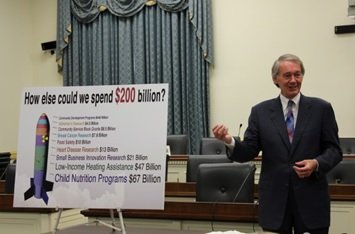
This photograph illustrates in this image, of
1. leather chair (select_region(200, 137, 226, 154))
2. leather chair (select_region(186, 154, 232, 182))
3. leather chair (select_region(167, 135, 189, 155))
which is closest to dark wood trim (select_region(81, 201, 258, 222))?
leather chair (select_region(186, 154, 232, 182))

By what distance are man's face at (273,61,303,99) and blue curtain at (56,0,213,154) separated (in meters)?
4.83

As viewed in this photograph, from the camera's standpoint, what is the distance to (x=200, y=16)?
718 centimetres

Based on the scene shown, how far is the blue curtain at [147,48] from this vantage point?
7246 millimetres

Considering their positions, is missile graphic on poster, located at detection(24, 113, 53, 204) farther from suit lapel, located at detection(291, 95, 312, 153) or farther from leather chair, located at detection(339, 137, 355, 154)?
leather chair, located at detection(339, 137, 355, 154)

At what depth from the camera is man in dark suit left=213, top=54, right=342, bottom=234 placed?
7.59ft

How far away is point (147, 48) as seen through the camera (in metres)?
7.51

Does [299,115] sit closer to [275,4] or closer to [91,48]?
[275,4]

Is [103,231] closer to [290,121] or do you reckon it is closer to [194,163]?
[290,121]

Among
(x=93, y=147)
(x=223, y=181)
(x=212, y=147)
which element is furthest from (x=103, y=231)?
(x=212, y=147)

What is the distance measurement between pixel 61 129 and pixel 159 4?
213 inches

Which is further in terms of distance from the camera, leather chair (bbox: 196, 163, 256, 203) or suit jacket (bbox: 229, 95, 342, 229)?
leather chair (bbox: 196, 163, 256, 203)

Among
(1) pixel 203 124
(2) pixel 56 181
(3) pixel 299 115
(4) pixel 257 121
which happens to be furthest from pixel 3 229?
(1) pixel 203 124

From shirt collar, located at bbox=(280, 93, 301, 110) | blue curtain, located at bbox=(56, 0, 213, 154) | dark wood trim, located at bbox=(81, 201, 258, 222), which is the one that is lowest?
dark wood trim, located at bbox=(81, 201, 258, 222)

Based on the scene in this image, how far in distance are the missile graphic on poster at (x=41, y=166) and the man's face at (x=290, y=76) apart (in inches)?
44.5
